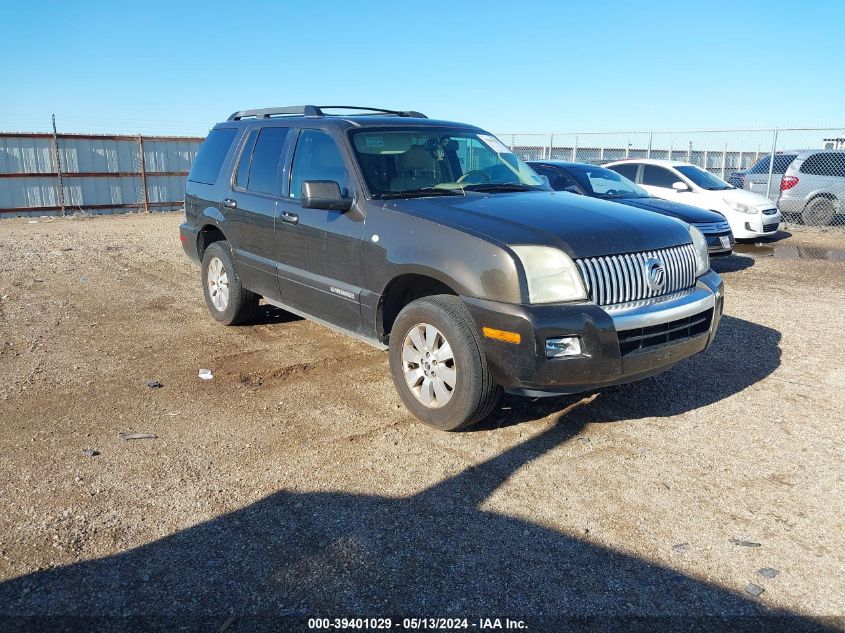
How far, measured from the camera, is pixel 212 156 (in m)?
6.68

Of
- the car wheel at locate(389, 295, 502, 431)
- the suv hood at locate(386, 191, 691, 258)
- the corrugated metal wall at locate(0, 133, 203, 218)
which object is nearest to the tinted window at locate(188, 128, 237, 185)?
the suv hood at locate(386, 191, 691, 258)

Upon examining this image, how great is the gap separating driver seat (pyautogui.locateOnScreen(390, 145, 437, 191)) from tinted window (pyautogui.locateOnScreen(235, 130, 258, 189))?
67.0 inches

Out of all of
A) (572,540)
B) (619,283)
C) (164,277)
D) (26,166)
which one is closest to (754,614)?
(572,540)

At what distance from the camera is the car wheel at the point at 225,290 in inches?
253

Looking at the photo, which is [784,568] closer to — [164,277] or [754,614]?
[754,614]

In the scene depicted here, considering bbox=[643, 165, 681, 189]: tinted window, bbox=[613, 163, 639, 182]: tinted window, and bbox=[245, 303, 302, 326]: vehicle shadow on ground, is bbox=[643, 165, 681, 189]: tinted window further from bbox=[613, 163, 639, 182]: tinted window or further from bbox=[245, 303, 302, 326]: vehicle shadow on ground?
bbox=[245, 303, 302, 326]: vehicle shadow on ground

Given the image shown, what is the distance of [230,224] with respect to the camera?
6.22 metres

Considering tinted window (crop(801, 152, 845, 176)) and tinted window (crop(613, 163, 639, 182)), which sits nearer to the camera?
tinted window (crop(613, 163, 639, 182))

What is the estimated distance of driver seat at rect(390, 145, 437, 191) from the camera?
4.90 m

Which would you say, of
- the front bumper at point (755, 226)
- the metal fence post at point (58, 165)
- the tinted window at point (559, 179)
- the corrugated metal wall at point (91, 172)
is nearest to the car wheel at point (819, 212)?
the front bumper at point (755, 226)

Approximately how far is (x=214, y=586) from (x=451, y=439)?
1.78 meters

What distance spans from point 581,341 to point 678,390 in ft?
5.58

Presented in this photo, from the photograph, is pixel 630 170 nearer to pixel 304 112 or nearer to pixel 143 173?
pixel 304 112

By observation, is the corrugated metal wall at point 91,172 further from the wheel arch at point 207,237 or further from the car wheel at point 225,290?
the car wheel at point 225,290
